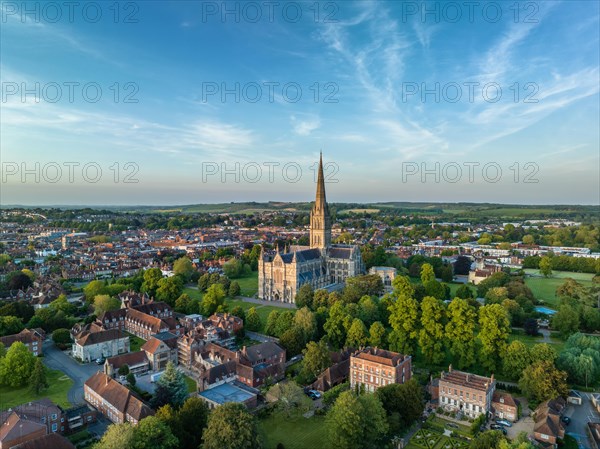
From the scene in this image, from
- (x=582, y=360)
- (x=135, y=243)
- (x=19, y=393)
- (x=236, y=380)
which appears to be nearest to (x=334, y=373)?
(x=236, y=380)

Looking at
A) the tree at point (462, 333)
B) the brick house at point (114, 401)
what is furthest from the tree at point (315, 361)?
the brick house at point (114, 401)

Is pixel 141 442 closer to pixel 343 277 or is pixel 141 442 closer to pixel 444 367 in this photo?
pixel 444 367

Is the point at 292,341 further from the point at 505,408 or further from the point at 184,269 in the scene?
the point at 184,269

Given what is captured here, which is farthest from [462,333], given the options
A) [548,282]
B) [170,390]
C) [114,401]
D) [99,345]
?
[548,282]

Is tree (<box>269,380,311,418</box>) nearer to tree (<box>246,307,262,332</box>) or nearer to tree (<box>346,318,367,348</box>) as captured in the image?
tree (<box>346,318,367,348</box>)

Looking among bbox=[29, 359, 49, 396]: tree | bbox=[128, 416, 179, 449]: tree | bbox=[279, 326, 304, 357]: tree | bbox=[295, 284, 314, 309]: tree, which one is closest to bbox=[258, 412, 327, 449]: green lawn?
bbox=[128, 416, 179, 449]: tree

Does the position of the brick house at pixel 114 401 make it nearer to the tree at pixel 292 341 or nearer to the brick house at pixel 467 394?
the tree at pixel 292 341
